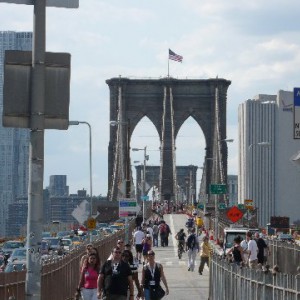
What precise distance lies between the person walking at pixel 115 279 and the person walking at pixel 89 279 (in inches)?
36.4

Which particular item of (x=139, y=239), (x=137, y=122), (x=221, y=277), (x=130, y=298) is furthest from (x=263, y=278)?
(x=137, y=122)

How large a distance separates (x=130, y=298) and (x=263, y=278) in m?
2.54

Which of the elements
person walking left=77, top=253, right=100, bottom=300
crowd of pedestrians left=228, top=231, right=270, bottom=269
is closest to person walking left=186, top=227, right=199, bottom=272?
crowd of pedestrians left=228, top=231, right=270, bottom=269

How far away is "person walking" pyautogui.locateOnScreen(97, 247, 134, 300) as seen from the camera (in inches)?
709

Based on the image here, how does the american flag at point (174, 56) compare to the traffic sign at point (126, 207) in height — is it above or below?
above

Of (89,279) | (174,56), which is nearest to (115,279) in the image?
(89,279)

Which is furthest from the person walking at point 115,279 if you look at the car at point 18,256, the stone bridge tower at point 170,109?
the stone bridge tower at point 170,109

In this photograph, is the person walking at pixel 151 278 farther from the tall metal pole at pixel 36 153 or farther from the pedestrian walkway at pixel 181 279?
the pedestrian walkway at pixel 181 279

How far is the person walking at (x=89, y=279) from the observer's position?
19.3m

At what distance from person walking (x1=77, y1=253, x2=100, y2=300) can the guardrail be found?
1034mm

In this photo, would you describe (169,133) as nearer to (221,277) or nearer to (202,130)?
(202,130)

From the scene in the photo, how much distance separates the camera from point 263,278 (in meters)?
17.2

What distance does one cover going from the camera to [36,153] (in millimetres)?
13695

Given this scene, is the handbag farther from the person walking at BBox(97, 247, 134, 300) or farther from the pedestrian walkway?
the pedestrian walkway
